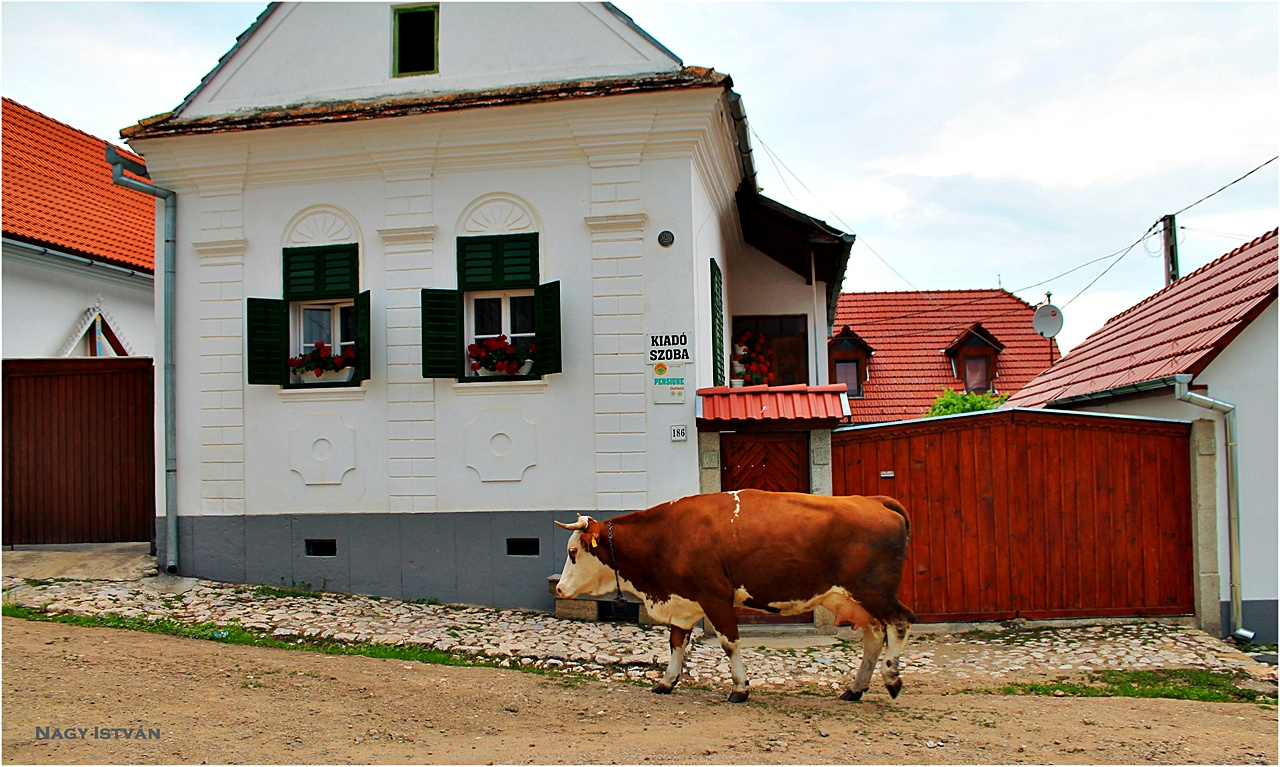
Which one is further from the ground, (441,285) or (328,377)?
(441,285)

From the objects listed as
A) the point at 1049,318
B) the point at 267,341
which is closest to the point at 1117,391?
the point at 1049,318

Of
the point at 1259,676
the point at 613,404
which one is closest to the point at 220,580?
the point at 613,404

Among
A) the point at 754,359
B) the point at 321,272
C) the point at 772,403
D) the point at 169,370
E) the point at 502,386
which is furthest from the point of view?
the point at 754,359

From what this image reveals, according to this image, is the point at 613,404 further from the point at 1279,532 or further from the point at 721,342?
the point at 1279,532

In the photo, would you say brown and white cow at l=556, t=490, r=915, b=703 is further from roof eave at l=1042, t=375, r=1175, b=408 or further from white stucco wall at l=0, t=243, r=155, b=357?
white stucco wall at l=0, t=243, r=155, b=357

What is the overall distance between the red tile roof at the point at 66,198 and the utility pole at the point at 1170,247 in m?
19.0

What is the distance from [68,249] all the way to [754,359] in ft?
36.5

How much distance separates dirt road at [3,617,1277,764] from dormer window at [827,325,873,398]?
19044 millimetres

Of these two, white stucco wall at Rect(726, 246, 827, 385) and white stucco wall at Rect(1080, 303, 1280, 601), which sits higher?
white stucco wall at Rect(726, 246, 827, 385)

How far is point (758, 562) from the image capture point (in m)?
7.21

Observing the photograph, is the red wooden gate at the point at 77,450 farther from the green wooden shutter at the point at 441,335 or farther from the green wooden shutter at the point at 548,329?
the green wooden shutter at the point at 548,329

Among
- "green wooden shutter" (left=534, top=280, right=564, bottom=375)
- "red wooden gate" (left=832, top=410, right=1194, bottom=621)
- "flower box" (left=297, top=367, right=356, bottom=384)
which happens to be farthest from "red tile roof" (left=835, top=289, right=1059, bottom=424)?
"flower box" (left=297, top=367, right=356, bottom=384)

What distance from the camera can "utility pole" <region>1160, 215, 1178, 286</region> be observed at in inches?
759

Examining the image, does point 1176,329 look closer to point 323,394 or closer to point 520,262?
point 520,262
